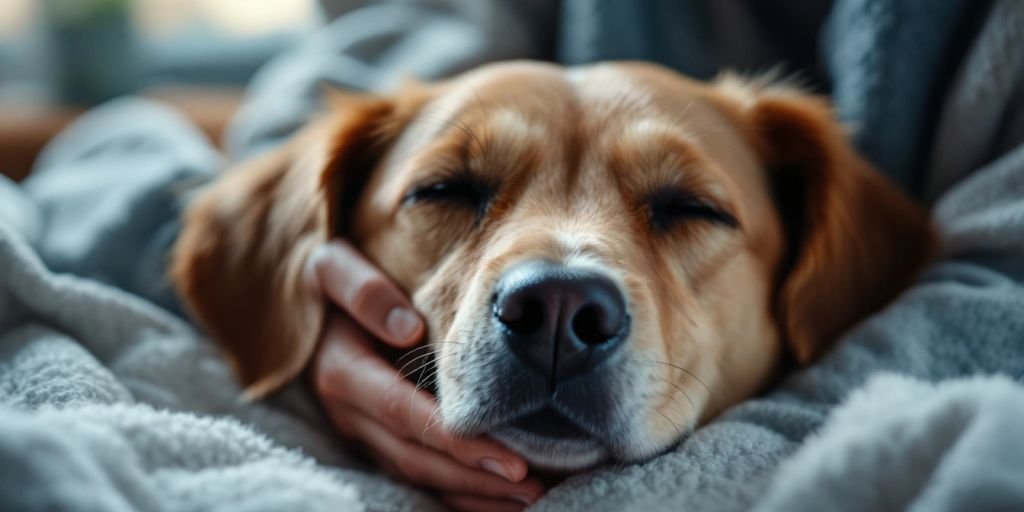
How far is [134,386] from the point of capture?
4.03 ft

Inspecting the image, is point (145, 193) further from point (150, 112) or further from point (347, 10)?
point (347, 10)

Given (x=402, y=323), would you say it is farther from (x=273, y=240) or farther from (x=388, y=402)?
(x=273, y=240)

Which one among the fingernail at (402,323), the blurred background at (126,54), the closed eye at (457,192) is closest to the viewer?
the fingernail at (402,323)

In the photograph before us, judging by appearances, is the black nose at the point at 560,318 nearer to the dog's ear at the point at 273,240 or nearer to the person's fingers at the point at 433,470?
the person's fingers at the point at 433,470

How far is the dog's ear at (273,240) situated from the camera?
1388 mm

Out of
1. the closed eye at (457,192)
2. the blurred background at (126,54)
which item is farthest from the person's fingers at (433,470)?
the blurred background at (126,54)

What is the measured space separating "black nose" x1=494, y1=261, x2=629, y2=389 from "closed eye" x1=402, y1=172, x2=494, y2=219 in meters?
0.33

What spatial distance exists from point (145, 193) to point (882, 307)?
1.43 meters

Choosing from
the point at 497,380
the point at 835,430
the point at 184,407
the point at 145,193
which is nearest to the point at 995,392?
the point at 835,430

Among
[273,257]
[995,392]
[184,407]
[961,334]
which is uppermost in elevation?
[995,392]

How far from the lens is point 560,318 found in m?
0.97

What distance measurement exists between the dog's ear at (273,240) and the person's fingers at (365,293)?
0.04 m

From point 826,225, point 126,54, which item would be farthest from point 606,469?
point 126,54

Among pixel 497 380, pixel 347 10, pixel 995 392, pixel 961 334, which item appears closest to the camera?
pixel 995 392
